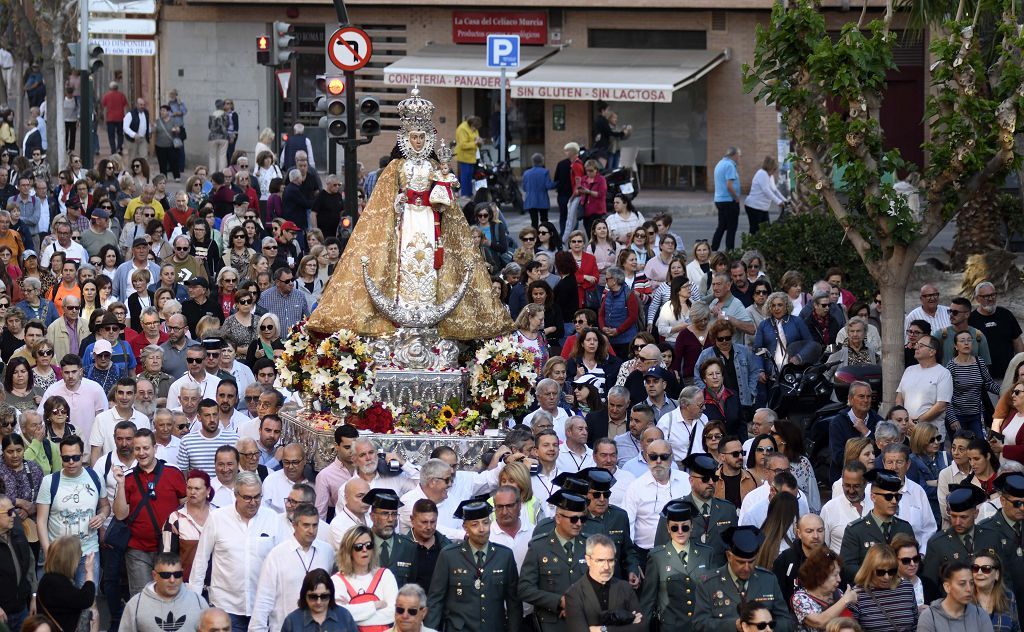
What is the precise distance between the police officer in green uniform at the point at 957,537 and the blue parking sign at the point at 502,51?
1592 cm

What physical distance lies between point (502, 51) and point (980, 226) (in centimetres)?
754

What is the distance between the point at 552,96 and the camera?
115ft

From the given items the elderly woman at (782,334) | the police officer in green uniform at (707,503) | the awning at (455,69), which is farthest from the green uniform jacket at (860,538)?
the awning at (455,69)

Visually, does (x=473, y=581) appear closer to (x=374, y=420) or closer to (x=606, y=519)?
(x=606, y=519)

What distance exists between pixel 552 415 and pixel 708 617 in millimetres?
4312

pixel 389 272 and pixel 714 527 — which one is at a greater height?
pixel 389 272

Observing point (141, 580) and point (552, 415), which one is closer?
point (141, 580)

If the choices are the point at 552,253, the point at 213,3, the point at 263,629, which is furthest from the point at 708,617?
the point at 213,3

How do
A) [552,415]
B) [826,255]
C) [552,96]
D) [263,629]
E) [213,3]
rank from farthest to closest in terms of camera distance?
[213,3]
[552,96]
[826,255]
[552,415]
[263,629]

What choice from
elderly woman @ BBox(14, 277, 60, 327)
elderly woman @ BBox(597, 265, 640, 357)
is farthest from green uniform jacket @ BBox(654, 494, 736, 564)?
elderly woman @ BBox(14, 277, 60, 327)

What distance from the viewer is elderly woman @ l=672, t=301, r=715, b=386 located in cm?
1733

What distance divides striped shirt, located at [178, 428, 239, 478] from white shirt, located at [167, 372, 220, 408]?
1024 millimetres

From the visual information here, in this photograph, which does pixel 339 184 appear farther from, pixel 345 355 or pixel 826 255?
pixel 345 355

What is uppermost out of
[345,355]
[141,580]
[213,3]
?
[213,3]
